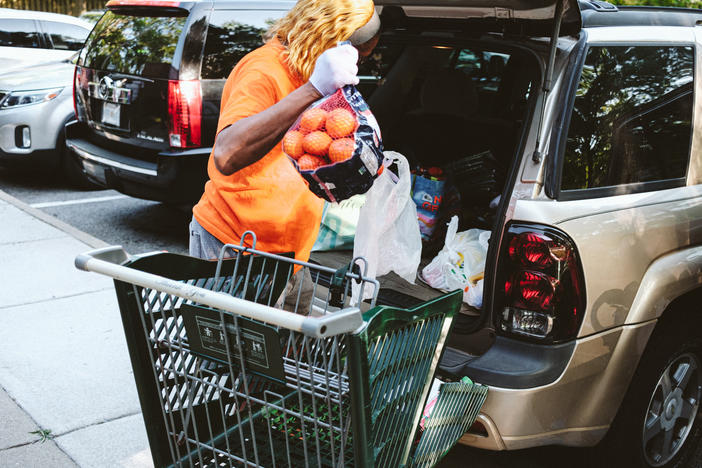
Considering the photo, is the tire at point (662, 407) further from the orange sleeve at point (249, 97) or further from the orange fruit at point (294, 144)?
the orange sleeve at point (249, 97)

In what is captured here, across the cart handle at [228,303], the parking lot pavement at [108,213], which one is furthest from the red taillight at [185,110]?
the cart handle at [228,303]

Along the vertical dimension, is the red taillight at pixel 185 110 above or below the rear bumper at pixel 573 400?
above

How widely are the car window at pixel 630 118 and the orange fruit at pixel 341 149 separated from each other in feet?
2.88

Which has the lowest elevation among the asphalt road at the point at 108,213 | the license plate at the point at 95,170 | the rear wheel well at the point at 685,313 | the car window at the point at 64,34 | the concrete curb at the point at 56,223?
the asphalt road at the point at 108,213

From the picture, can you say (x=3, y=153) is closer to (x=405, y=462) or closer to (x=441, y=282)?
(x=441, y=282)

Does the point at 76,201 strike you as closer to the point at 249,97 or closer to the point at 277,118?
the point at 249,97

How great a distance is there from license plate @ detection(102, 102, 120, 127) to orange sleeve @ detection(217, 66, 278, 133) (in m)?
3.78

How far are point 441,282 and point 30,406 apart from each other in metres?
2.03

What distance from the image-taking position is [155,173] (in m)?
5.53

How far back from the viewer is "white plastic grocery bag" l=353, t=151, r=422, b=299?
310 centimetres

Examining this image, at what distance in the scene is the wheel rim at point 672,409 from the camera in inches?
116

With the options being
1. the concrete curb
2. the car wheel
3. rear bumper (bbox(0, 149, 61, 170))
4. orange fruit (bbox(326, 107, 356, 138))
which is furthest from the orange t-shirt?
rear bumper (bbox(0, 149, 61, 170))

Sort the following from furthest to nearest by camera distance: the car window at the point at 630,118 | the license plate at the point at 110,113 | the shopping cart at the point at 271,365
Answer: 1. the license plate at the point at 110,113
2. the car window at the point at 630,118
3. the shopping cart at the point at 271,365

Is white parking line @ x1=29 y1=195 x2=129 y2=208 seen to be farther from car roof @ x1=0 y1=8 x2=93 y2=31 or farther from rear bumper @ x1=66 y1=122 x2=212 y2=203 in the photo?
car roof @ x1=0 y1=8 x2=93 y2=31
